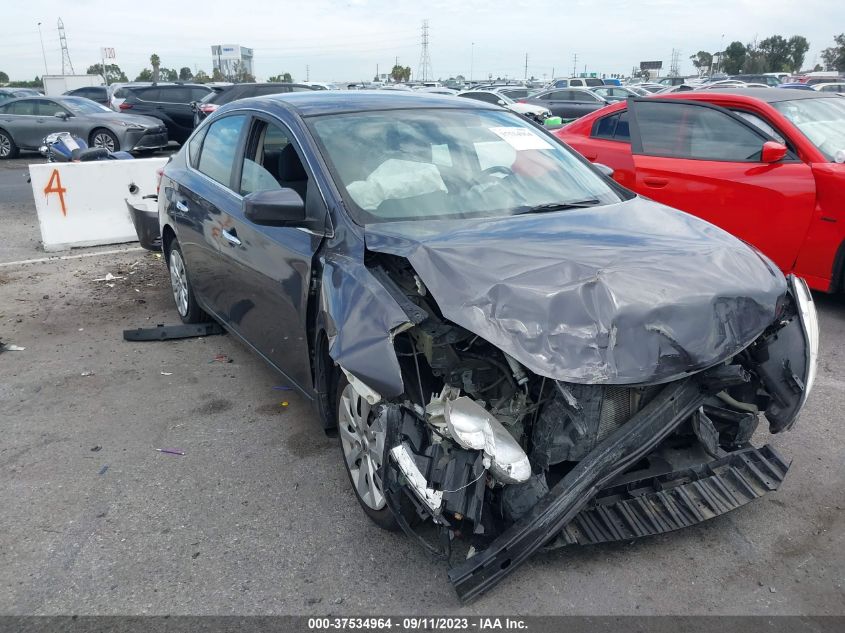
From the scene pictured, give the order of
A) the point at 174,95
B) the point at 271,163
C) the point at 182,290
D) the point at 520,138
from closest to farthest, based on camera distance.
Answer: the point at 271,163
the point at 520,138
the point at 182,290
the point at 174,95

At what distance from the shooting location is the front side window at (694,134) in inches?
231

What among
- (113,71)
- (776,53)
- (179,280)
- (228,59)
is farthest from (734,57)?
(179,280)

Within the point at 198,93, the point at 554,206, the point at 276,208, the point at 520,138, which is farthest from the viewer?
the point at 198,93

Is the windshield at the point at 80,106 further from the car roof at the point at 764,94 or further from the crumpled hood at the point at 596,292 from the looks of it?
the crumpled hood at the point at 596,292

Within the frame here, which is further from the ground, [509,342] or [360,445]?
[509,342]

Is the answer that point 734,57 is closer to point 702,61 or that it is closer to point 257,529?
point 702,61

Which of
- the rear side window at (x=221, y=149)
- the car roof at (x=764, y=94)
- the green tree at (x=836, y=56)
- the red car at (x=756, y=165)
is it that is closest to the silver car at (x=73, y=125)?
the rear side window at (x=221, y=149)

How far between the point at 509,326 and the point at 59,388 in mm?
3396

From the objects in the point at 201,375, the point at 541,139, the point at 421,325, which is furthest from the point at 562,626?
the point at 201,375

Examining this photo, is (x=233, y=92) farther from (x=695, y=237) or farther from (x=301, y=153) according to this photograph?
(x=695, y=237)

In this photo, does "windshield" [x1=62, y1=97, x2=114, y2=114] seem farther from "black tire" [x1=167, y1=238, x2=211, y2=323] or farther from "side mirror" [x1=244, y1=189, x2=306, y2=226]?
"side mirror" [x1=244, y1=189, x2=306, y2=226]

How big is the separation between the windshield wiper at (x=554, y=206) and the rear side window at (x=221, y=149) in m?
1.88

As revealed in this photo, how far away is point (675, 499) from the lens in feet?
9.12

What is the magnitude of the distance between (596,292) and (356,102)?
6.74ft
